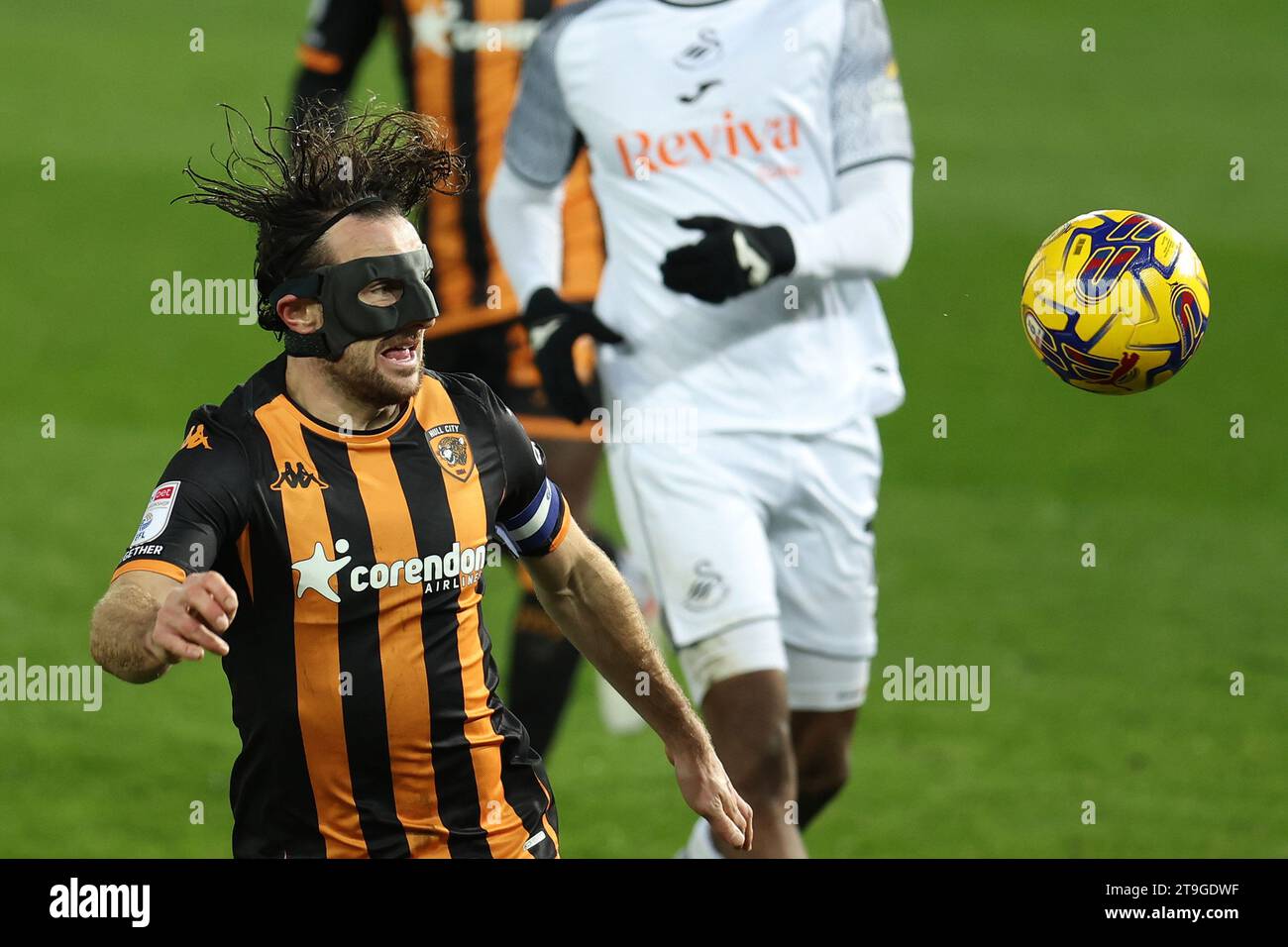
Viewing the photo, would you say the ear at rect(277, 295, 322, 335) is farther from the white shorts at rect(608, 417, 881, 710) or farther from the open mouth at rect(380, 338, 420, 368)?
the white shorts at rect(608, 417, 881, 710)

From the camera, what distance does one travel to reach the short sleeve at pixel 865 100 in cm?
631

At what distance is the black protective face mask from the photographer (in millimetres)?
4227

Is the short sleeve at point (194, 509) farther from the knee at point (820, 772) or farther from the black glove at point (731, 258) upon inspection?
the knee at point (820, 772)

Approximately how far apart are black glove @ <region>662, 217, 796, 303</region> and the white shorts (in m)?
0.44

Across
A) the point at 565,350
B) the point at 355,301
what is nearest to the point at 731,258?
the point at 565,350

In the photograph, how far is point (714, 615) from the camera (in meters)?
6.02

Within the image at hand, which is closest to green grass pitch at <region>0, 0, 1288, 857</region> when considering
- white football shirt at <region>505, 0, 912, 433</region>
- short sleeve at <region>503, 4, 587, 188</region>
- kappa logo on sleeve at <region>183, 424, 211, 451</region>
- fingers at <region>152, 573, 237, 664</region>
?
white football shirt at <region>505, 0, 912, 433</region>

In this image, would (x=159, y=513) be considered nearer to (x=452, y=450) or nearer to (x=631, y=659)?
(x=452, y=450)

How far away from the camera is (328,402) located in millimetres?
4297

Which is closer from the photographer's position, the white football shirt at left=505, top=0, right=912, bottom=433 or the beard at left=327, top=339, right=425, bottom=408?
the beard at left=327, top=339, right=425, bottom=408

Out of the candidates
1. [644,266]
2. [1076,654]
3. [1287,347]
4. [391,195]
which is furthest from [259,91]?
[391,195]
